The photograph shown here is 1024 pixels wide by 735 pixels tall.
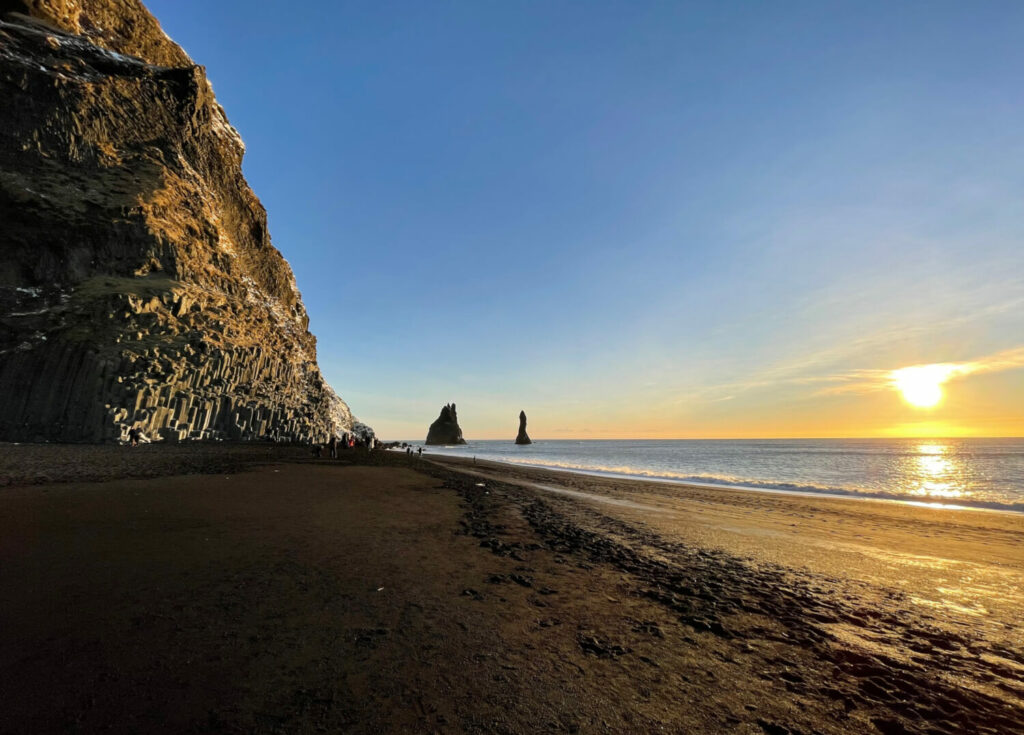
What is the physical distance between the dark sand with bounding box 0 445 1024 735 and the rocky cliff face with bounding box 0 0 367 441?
90.8 feet

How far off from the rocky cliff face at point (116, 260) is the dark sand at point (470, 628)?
27.7 metres

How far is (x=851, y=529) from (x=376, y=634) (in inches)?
709

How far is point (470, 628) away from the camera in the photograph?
5320 mm

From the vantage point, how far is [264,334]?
1806 inches

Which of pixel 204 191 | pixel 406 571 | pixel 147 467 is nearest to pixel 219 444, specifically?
pixel 147 467

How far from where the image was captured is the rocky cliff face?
1203 inches

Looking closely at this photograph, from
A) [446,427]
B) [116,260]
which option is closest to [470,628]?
[116,260]

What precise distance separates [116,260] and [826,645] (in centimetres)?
5089

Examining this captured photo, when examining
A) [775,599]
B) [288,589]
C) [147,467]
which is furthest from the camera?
[147,467]

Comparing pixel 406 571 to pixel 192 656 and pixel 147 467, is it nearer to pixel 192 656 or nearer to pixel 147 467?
pixel 192 656

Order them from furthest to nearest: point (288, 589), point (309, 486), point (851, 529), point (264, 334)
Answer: point (264, 334) → point (309, 486) → point (851, 529) → point (288, 589)

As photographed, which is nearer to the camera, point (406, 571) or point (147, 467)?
point (406, 571)

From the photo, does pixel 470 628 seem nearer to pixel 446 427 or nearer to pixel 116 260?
pixel 116 260

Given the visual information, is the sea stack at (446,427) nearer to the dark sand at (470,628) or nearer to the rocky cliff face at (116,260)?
the rocky cliff face at (116,260)
